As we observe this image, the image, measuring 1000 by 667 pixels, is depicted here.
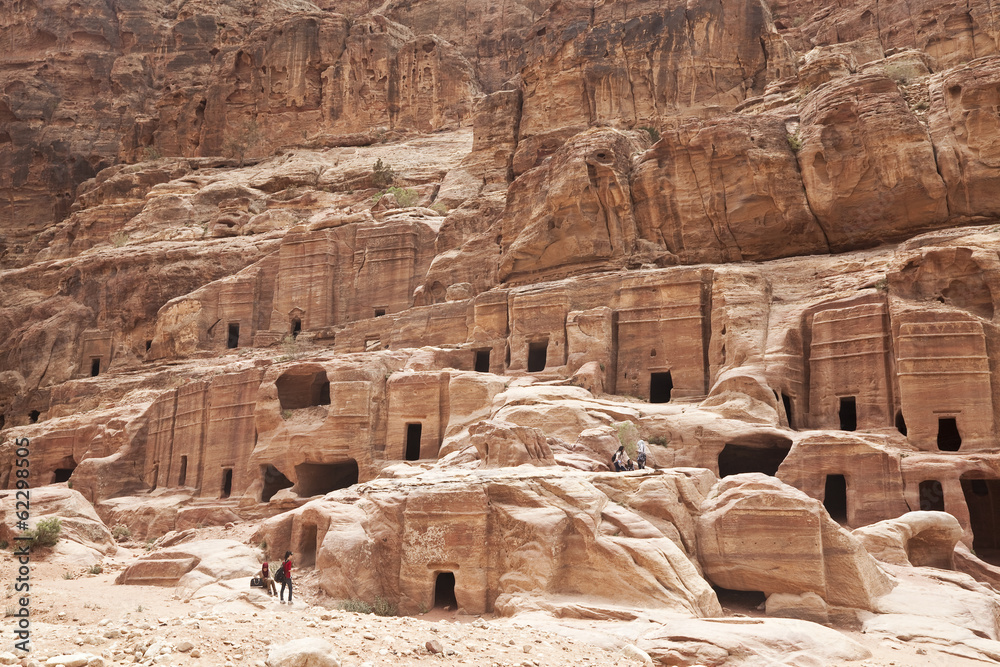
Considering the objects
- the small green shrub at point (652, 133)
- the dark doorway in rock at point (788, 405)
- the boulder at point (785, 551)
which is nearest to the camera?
the boulder at point (785, 551)

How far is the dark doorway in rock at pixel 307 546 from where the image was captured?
23.7 meters

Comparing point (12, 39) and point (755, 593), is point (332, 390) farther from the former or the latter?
point (12, 39)

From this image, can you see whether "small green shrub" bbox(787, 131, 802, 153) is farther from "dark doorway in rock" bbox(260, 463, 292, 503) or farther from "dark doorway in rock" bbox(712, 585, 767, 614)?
"dark doorway in rock" bbox(260, 463, 292, 503)

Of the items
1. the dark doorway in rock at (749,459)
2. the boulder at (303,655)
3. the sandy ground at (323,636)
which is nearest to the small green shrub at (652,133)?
the dark doorway in rock at (749,459)

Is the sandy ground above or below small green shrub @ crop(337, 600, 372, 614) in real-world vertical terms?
above

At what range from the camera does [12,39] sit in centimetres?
8550

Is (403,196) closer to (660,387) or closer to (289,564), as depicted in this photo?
(660,387)

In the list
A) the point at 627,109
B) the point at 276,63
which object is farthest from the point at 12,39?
the point at 627,109

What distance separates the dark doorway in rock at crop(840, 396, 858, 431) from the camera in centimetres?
2886

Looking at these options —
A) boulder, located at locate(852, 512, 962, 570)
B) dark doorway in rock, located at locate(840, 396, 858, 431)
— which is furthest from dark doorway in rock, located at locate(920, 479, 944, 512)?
dark doorway in rock, located at locate(840, 396, 858, 431)

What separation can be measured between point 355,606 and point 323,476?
15527 mm

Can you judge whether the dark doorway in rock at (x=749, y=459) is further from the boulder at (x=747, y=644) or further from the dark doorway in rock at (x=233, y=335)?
the dark doorway in rock at (x=233, y=335)

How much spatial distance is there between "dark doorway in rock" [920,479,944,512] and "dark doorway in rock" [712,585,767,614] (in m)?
7.20

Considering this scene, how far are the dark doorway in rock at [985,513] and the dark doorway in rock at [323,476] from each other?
20.9 meters
